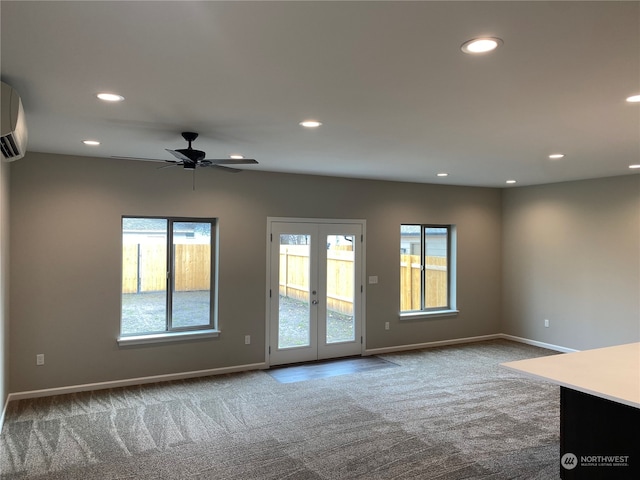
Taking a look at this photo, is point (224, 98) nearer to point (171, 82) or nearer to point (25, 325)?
point (171, 82)

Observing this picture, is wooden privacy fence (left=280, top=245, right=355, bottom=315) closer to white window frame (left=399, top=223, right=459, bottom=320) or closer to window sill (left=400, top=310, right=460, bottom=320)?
window sill (left=400, top=310, right=460, bottom=320)

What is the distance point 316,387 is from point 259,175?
276 cm

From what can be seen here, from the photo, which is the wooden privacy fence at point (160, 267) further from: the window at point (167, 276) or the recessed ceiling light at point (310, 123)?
the recessed ceiling light at point (310, 123)

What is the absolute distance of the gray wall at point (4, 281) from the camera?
12.9 feet

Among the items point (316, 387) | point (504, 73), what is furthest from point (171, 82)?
point (316, 387)

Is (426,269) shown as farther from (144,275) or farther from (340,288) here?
(144,275)

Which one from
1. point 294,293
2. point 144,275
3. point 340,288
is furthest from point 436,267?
point 144,275

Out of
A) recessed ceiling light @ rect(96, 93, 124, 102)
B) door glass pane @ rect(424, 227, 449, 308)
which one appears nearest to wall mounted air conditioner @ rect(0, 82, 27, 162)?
recessed ceiling light @ rect(96, 93, 124, 102)

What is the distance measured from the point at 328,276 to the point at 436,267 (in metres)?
2.12

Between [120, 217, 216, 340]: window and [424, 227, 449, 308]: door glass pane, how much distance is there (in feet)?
11.7

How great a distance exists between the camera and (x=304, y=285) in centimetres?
620

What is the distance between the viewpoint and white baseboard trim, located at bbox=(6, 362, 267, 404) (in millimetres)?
4645

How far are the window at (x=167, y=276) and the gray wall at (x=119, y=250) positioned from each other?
0.21 m

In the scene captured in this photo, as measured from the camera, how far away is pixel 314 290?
6.23 metres
